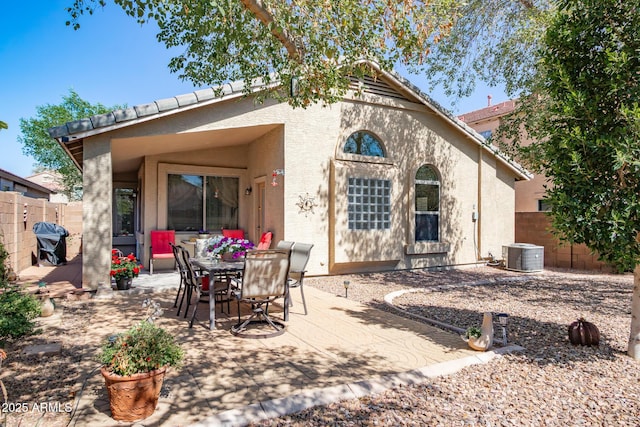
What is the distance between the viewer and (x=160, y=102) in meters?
7.71

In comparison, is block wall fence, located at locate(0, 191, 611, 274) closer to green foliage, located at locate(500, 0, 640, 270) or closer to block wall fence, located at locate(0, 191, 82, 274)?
block wall fence, located at locate(0, 191, 82, 274)

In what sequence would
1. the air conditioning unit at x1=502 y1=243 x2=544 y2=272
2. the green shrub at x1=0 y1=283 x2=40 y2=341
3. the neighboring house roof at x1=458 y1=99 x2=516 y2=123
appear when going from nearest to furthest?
the green shrub at x1=0 y1=283 x2=40 y2=341 < the air conditioning unit at x1=502 y1=243 x2=544 y2=272 < the neighboring house roof at x1=458 y1=99 x2=516 y2=123

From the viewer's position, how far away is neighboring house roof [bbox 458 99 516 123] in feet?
61.9

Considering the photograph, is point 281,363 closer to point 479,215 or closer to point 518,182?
point 479,215

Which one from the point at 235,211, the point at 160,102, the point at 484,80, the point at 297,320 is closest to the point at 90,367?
the point at 297,320

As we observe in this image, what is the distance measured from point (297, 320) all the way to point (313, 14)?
4.85 m

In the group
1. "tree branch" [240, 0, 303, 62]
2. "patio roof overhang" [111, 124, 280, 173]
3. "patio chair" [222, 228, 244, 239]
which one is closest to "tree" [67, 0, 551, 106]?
"tree branch" [240, 0, 303, 62]

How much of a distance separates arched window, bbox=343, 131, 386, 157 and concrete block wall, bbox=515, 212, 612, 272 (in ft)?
19.8

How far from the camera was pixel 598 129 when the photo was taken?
→ 14.4 ft

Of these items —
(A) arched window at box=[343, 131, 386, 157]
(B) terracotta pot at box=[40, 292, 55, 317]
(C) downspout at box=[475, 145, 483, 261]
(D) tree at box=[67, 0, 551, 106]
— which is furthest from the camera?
(C) downspout at box=[475, 145, 483, 261]

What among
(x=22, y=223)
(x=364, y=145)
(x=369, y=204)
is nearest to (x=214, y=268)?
(x=369, y=204)

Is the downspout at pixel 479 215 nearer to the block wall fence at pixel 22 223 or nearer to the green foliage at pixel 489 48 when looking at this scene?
the green foliage at pixel 489 48

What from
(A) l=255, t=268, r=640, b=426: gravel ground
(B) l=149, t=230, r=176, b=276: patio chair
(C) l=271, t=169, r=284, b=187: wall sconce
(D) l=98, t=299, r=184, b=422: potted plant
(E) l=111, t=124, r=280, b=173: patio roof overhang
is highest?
(E) l=111, t=124, r=280, b=173: patio roof overhang

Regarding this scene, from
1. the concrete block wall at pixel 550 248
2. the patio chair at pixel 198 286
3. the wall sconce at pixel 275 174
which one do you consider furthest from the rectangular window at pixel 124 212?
the concrete block wall at pixel 550 248
